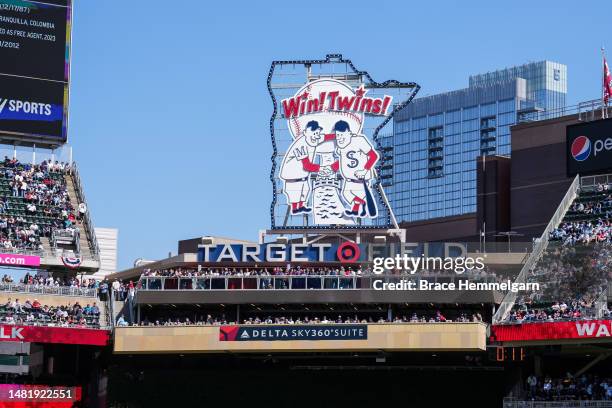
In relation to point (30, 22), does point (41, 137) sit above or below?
below

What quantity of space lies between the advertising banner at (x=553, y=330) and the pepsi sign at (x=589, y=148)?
13.8 meters

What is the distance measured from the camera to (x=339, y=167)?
215 feet

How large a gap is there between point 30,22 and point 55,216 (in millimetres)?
11256

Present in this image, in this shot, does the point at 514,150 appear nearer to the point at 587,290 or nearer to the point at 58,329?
the point at 587,290

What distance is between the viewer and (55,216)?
220 ft

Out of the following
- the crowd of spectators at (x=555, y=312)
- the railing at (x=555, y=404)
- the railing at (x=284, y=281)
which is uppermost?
the railing at (x=284, y=281)

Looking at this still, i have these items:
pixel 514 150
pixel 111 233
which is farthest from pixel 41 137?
pixel 514 150

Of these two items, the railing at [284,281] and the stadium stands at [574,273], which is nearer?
the stadium stands at [574,273]

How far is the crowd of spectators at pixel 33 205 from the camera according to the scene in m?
64.1

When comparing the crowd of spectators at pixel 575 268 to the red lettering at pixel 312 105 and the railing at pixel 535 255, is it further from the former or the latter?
the red lettering at pixel 312 105

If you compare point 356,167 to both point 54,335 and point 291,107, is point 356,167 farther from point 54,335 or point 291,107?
point 54,335

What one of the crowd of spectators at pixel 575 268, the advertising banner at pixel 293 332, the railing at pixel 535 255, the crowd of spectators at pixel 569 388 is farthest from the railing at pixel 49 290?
the crowd of spectators at pixel 569 388

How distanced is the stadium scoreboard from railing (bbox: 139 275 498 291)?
12927mm

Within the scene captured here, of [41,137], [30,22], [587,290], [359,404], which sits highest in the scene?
[30,22]
